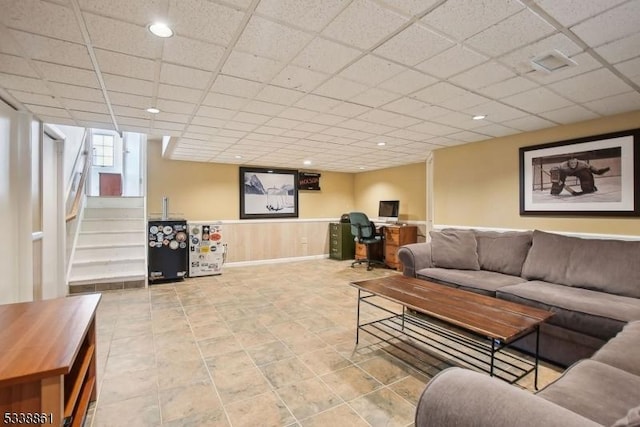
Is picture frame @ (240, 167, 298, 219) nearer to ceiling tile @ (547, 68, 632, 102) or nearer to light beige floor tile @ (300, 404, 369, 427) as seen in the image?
light beige floor tile @ (300, 404, 369, 427)

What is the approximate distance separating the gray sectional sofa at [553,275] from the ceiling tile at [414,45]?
215cm

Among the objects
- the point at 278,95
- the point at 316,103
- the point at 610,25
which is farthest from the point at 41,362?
the point at 610,25

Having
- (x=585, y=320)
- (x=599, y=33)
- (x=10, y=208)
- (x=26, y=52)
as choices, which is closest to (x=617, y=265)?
(x=585, y=320)

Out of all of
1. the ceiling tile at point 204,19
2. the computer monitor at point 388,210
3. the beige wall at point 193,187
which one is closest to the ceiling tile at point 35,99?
the ceiling tile at point 204,19

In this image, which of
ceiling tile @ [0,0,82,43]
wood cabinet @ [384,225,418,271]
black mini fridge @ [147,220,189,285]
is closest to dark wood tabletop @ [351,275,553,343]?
ceiling tile @ [0,0,82,43]

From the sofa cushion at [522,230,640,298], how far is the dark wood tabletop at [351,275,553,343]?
911mm

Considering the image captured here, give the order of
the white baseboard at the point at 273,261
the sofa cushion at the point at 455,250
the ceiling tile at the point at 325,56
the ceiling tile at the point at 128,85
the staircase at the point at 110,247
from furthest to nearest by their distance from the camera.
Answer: the white baseboard at the point at 273,261
the staircase at the point at 110,247
the sofa cushion at the point at 455,250
the ceiling tile at the point at 128,85
the ceiling tile at the point at 325,56

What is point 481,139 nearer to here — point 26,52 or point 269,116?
point 269,116

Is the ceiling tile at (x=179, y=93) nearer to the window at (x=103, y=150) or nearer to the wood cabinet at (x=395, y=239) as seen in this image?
the wood cabinet at (x=395, y=239)

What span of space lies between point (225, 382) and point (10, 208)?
8.04ft

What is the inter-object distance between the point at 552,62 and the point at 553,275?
201cm

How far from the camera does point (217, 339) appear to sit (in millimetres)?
2867

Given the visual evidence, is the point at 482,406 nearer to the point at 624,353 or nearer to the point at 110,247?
the point at 624,353

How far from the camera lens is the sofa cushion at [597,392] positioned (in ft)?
3.68
